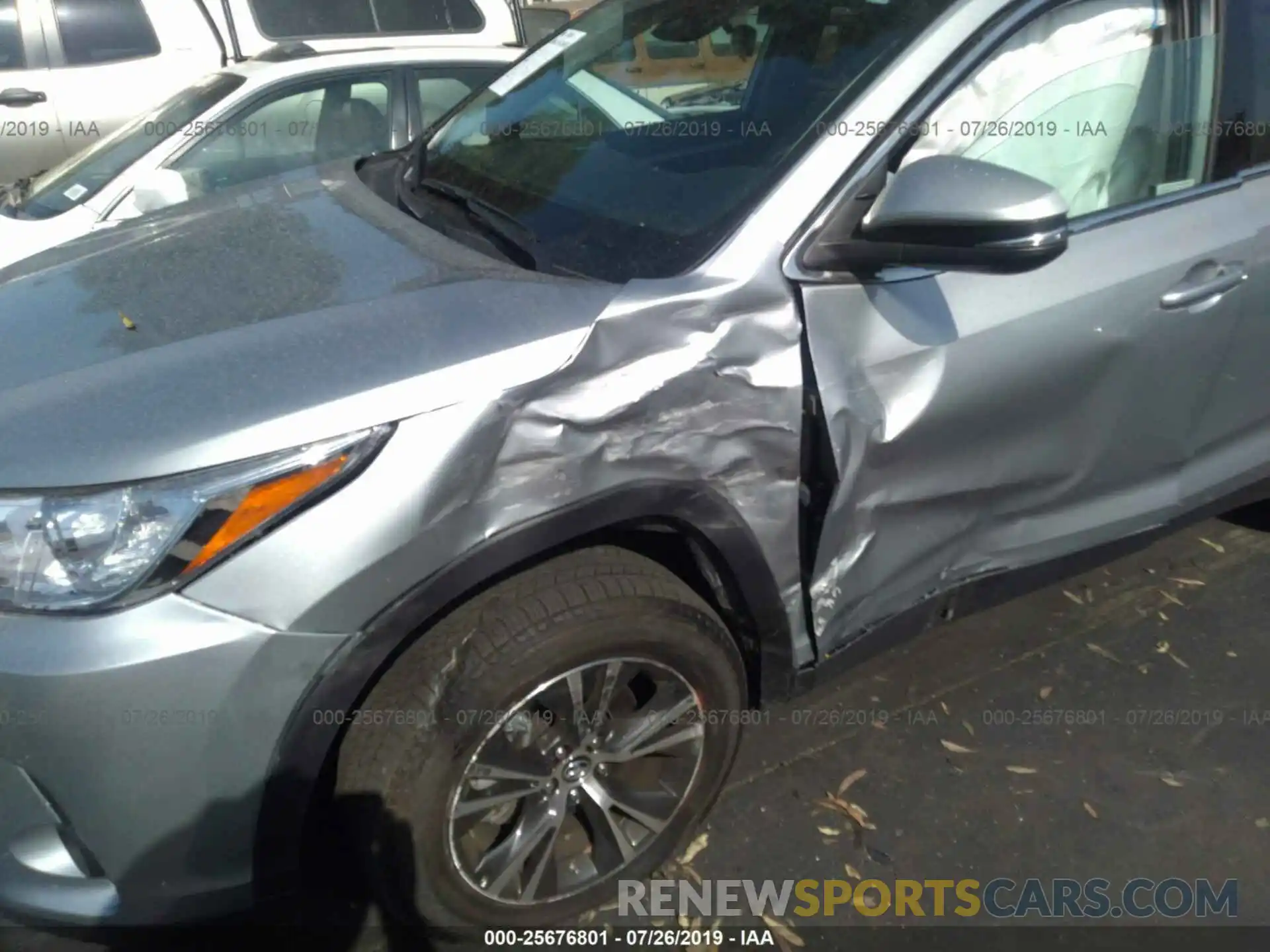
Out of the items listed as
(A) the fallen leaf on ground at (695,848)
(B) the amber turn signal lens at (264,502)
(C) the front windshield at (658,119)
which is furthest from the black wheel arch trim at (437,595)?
(A) the fallen leaf on ground at (695,848)

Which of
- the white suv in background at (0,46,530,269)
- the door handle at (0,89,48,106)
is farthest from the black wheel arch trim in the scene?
the door handle at (0,89,48,106)

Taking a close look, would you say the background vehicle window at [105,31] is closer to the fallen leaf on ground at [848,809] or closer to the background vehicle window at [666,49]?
the background vehicle window at [666,49]

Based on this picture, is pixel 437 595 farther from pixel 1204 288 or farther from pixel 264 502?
pixel 1204 288

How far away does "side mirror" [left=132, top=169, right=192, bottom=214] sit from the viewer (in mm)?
3717

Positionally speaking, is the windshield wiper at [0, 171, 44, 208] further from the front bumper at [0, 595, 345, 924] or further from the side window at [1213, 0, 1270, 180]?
the side window at [1213, 0, 1270, 180]

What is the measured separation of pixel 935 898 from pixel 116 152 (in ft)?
13.5

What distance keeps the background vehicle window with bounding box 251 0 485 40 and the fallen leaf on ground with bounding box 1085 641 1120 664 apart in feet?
17.6

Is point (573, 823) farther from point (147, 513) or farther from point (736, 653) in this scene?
point (147, 513)

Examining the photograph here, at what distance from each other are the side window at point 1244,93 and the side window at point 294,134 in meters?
3.05

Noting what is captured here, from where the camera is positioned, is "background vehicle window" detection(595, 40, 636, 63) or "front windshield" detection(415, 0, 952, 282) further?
"background vehicle window" detection(595, 40, 636, 63)

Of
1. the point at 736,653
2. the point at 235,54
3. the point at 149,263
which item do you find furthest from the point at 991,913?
the point at 235,54

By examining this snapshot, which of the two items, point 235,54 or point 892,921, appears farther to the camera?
point 235,54

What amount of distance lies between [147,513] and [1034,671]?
2.39m

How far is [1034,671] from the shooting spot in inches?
121
